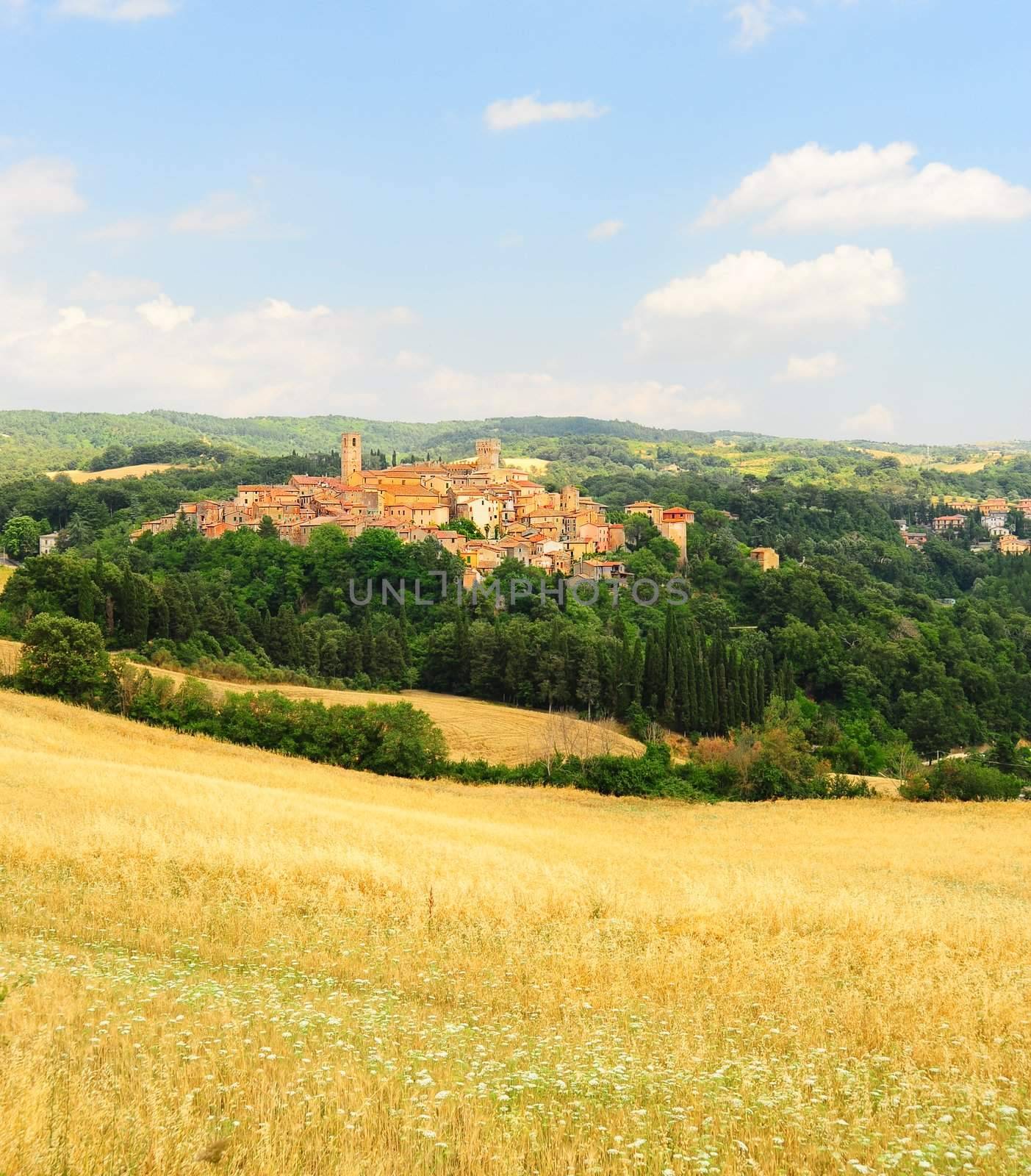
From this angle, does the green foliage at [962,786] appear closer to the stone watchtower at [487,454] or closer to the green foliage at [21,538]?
the green foliage at [21,538]

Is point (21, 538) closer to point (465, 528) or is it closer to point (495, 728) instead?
point (465, 528)

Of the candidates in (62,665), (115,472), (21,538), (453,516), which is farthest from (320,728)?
(115,472)

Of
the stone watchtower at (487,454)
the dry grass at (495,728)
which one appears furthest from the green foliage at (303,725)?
the stone watchtower at (487,454)

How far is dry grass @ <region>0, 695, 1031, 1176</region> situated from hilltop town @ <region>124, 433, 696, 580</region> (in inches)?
2303

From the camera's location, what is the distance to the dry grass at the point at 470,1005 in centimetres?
495

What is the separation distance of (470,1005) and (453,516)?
264ft

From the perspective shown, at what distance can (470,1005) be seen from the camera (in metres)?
7.78

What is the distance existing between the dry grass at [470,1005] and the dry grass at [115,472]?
11724 cm

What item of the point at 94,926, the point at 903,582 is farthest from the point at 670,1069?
the point at 903,582

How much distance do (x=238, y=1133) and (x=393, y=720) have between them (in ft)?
96.7

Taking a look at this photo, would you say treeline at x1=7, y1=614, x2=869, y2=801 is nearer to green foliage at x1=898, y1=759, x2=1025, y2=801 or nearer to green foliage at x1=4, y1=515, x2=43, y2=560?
green foliage at x1=898, y1=759, x2=1025, y2=801

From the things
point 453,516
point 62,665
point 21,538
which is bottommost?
point 62,665

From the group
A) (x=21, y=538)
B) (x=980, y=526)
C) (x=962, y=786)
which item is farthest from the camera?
(x=980, y=526)

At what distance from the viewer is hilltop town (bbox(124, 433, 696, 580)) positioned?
251ft
